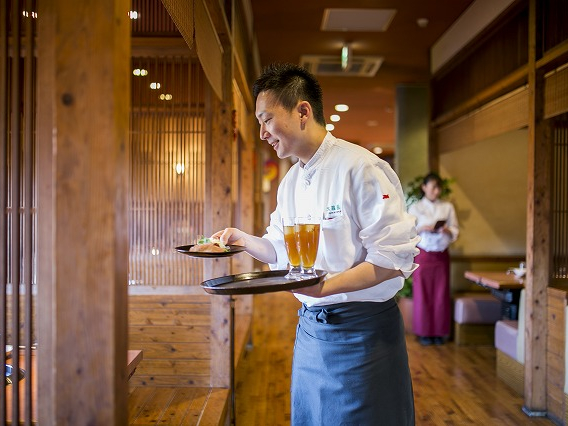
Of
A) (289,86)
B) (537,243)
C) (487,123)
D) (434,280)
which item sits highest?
(487,123)

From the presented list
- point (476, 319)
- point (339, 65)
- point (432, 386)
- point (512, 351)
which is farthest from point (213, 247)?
point (339, 65)

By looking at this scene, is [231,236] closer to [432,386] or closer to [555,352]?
[555,352]

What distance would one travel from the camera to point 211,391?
3486 mm

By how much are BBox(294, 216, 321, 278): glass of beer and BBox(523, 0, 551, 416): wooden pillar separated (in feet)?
8.42

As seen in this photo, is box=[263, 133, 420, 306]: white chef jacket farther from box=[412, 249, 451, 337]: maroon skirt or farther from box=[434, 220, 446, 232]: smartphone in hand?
box=[412, 249, 451, 337]: maroon skirt

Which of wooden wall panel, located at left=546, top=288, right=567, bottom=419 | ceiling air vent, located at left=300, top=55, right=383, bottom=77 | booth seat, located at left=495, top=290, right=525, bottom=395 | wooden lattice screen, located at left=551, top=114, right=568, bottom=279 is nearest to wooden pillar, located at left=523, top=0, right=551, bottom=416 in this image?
wooden wall panel, located at left=546, top=288, right=567, bottom=419

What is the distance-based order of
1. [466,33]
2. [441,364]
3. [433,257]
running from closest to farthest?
1. [441,364]
2. [466,33]
3. [433,257]

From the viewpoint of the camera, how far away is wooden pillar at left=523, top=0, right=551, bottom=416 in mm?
3557

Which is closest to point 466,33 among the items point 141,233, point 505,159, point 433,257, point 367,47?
point 367,47

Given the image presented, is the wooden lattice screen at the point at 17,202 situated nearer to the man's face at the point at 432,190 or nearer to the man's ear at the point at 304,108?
the man's ear at the point at 304,108

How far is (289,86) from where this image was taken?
5.52ft

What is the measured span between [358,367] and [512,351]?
2.97 meters

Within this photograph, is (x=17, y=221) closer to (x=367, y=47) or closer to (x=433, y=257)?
(x=433, y=257)

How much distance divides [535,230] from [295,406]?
2.42 m
